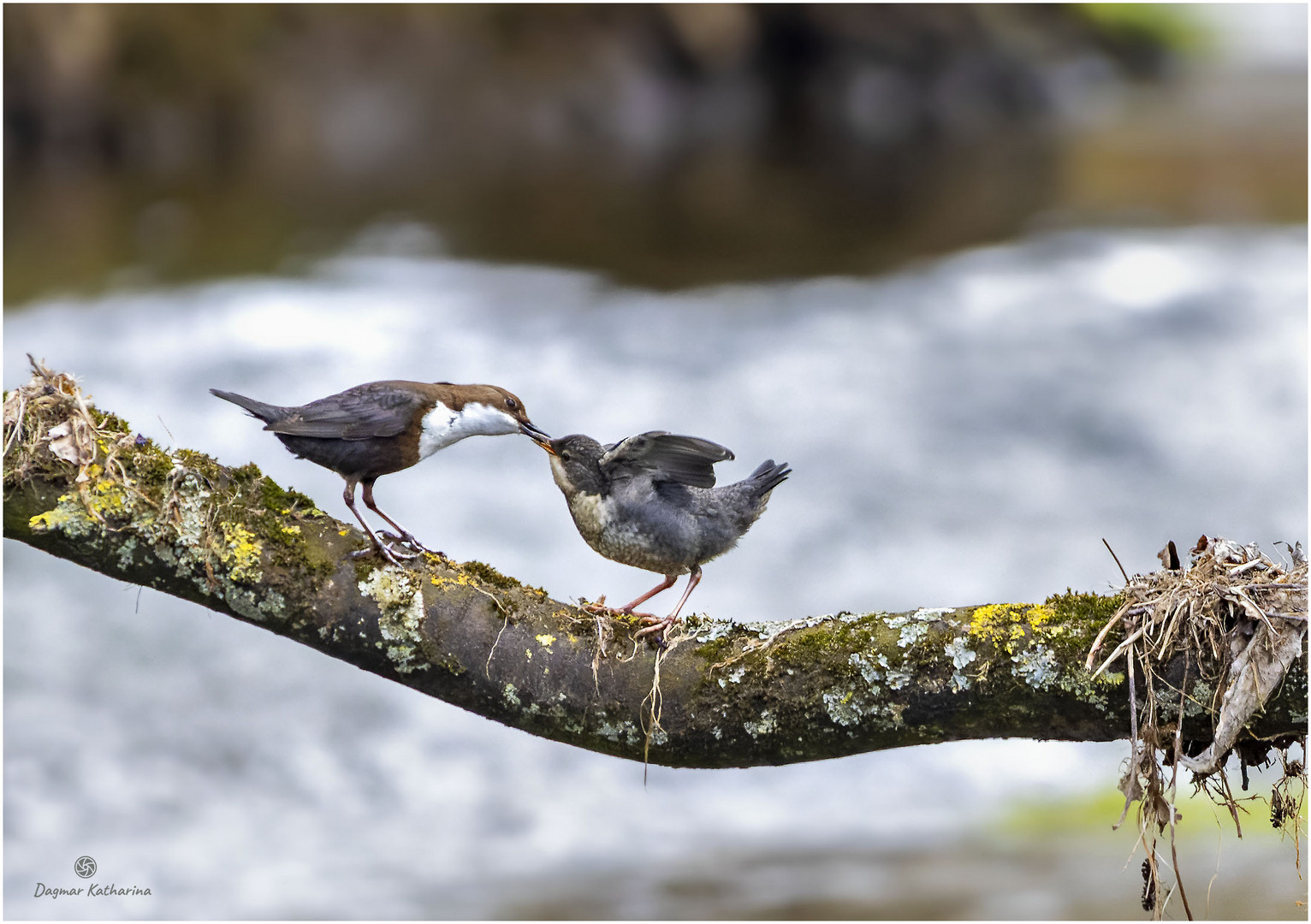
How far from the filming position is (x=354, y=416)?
11.0 ft

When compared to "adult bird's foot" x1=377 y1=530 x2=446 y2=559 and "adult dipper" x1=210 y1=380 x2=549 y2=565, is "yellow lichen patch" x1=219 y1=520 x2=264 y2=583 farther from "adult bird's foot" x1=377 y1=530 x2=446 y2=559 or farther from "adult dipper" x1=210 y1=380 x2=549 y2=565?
"adult dipper" x1=210 y1=380 x2=549 y2=565

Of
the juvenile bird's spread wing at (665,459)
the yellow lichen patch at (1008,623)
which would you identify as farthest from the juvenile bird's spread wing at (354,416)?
the yellow lichen patch at (1008,623)

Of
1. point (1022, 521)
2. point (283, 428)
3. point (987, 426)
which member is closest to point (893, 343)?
point (987, 426)

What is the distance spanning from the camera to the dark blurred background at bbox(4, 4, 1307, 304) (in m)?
12.6

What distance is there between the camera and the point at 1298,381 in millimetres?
10523

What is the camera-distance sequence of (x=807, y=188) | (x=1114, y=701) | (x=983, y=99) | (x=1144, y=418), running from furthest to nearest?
(x=983, y=99) → (x=807, y=188) → (x=1144, y=418) → (x=1114, y=701)

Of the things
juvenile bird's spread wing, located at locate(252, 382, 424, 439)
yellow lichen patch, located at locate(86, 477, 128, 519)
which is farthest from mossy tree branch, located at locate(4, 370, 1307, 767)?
juvenile bird's spread wing, located at locate(252, 382, 424, 439)

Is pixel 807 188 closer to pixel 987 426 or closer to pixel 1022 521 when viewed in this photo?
pixel 987 426

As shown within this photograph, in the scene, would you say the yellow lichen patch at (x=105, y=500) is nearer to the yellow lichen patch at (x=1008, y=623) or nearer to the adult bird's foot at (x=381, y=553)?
the adult bird's foot at (x=381, y=553)

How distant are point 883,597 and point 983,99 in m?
12.6

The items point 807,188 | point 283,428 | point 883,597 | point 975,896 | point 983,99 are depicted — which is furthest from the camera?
point 983,99

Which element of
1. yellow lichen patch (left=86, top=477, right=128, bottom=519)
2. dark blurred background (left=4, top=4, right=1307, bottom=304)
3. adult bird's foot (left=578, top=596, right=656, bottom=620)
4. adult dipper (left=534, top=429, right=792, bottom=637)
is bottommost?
adult bird's foot (left=578, top=596, right=656, bottom=620)

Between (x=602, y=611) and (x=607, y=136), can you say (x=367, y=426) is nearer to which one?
(x=602, y=611)

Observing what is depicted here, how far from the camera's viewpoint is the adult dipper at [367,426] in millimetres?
3336
